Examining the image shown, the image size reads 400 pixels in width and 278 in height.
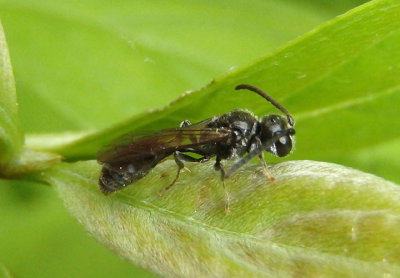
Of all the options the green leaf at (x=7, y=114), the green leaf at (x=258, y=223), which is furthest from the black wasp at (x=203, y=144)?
the green leaf at (x=7, y=114)

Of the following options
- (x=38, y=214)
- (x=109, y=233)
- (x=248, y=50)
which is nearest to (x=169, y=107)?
(x=109, y=233)

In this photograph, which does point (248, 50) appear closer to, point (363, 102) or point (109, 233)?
point (363, 102)

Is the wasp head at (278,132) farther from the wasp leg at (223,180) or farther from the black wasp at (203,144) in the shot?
the wasp leg at (223,180)

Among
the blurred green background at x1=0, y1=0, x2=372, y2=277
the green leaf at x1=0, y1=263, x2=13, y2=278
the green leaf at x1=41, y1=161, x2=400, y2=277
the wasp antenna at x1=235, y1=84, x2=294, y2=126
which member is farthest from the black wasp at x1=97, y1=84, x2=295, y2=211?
the blurred green background at x1=0, y1=0, x2=372, y2=277

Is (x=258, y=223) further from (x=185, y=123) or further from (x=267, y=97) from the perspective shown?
(x=185, y=123)

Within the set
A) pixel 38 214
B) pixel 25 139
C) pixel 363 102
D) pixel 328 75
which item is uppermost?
pixel 25 139
